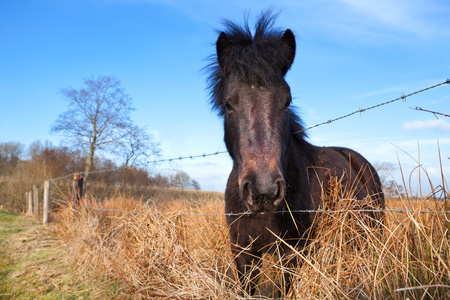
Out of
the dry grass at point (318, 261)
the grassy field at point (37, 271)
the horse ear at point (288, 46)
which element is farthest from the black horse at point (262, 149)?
the grassy field at point (37, 271)

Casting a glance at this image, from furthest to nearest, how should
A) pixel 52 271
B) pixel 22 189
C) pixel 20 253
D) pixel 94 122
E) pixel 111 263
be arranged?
1. pixel 94 122
2. pixel 22 189
3. pixel 20 253
4. pixel 52 271
5. pixel 111 263

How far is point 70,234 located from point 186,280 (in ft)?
15.8

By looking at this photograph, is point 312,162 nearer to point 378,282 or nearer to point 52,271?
point 378,282

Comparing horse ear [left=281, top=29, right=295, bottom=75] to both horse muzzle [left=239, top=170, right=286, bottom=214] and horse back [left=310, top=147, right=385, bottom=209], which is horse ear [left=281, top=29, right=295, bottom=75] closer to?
horse back [left=310, top=147, right=385, bottom=209]

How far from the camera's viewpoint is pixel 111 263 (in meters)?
3.93

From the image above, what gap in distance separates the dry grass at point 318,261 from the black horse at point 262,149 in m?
0.19

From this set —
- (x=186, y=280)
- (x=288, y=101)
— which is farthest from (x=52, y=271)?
(x=288, y=101)

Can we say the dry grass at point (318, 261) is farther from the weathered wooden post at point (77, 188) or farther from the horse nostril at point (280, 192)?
the weathered wooden post at point (77, 188)

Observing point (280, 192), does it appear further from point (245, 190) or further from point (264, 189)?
point (245, 190)

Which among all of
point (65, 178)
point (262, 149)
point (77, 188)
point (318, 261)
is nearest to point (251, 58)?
point (262, 149)

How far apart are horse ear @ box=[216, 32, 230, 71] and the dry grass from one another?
1.61 m

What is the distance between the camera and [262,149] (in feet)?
7.14

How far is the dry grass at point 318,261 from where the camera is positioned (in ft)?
6.11

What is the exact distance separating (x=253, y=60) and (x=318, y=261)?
176 cm
